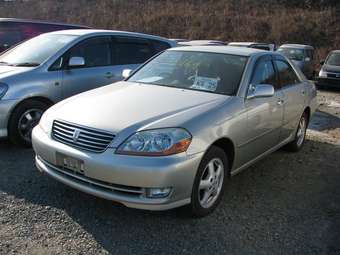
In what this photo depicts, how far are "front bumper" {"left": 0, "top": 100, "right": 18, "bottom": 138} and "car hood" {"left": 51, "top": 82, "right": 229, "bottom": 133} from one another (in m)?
1.37

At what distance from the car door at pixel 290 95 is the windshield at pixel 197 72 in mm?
948

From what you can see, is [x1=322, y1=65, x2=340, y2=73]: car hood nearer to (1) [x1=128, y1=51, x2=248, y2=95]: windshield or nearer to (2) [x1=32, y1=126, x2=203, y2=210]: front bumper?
(1) [x1=128, y1=51, x2=248, y2=95]: windshield

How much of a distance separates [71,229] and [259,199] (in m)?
2.05

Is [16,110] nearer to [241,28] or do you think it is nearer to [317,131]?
[317,131]

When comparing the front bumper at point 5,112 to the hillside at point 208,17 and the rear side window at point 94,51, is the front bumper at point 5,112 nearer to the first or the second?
the rear side window at point 94,51

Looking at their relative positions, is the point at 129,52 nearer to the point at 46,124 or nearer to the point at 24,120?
the point at 24,120

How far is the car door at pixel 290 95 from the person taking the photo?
548 centimetres

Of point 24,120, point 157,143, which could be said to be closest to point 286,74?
point 157,143

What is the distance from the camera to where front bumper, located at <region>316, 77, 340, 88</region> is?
1498cm

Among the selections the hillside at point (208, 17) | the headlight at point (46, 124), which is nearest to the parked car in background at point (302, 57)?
the hillside at point (208, 17)

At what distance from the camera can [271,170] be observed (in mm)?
5492

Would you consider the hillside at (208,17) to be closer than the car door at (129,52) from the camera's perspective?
No

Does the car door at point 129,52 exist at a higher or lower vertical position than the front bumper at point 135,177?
higher

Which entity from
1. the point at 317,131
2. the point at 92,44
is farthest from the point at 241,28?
the point at 92,44
